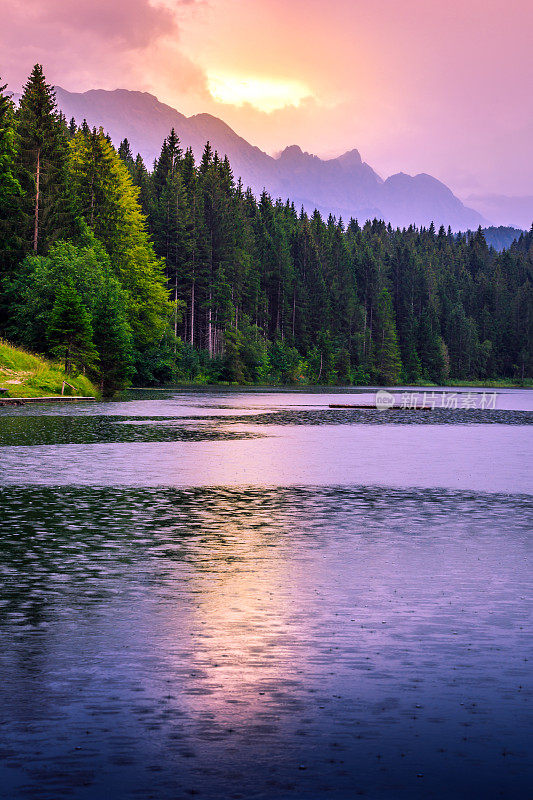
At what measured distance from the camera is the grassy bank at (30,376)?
6762 cm

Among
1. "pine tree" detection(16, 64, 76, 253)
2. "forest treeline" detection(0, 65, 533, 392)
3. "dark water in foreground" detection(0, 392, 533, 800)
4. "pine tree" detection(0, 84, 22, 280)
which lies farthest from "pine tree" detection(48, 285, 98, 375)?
"dark water in foreground" detection(0, 392, 533, 800)

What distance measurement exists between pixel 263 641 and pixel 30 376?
62736 millimetres

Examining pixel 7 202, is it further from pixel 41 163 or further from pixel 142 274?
pixel 142 274

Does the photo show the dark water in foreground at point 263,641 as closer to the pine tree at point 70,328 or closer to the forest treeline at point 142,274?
the pine tree at point 70,328

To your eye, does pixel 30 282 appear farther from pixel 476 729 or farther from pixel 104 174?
pixel 476 729

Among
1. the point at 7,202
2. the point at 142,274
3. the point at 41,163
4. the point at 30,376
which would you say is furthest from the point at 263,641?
the point at 142,274

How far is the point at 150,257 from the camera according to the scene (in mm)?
111250

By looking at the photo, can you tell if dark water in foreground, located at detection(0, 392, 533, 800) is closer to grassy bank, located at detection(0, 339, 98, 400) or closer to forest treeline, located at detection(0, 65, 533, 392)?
grassy bank, located at detection(0, 339, 98, 400)

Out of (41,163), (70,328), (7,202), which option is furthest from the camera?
(41,163)

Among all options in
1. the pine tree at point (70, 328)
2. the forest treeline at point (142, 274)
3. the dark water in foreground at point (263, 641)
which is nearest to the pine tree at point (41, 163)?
the forest treeline at point (142, 274)

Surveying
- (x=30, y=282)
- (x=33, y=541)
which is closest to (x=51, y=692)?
(x=33, y=541)

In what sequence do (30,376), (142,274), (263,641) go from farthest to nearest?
(142,274) → (30,376) → (263,641)

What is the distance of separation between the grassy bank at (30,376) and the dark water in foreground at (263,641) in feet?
146

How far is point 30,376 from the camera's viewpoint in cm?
7019
